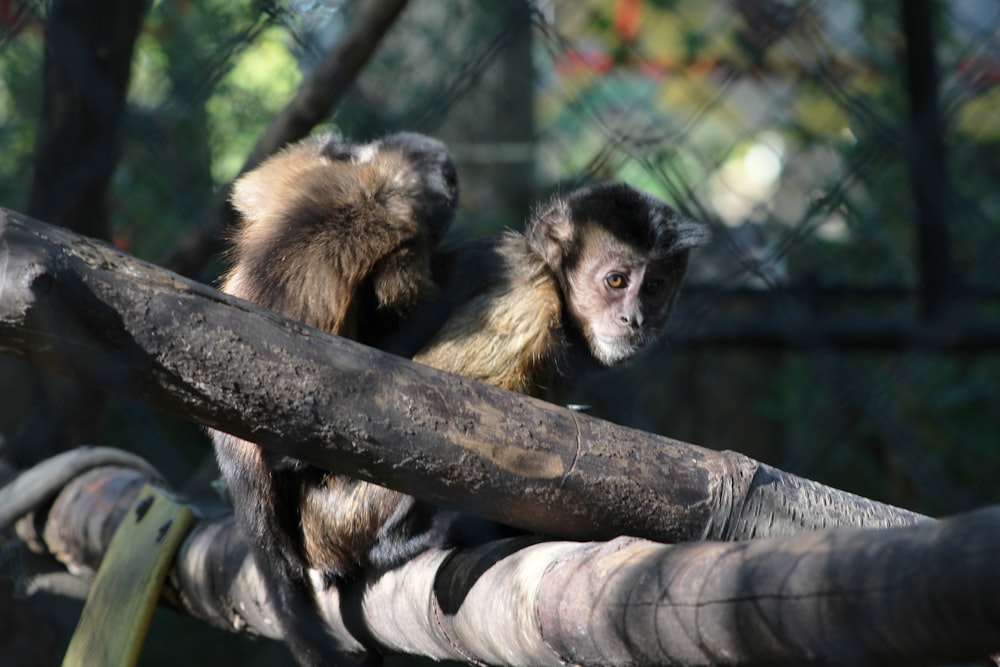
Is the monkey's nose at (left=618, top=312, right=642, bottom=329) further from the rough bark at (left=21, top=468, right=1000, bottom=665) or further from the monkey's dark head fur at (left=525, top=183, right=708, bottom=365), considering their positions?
the rough bark at (left=21, top=468, right=1000, bottom=665)

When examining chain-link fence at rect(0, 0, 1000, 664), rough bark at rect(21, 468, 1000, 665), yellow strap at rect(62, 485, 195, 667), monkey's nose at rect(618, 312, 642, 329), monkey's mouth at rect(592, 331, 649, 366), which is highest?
chain-link fence at rect(0, 0, 1000, 664)

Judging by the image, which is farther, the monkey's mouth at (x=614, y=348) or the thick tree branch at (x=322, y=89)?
the thick tree branch at (x=322, y=89)

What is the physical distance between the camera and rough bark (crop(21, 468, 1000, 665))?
2.53 ft

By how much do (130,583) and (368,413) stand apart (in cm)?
119

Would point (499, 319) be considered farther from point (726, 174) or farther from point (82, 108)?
point (726, 174)

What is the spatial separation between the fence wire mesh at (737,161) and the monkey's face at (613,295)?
0.72 meters

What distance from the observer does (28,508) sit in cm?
244

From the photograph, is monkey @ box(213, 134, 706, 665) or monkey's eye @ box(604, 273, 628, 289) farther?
monkey's eye @ box(604, 273, 628, 289)

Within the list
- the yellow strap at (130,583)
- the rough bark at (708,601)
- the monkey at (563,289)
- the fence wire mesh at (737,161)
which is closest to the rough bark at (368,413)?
the rough bark at (708,601)

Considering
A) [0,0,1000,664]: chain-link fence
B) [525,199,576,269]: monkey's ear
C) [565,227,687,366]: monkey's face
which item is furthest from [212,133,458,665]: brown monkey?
[0,0,1000,664]: chain-link fence

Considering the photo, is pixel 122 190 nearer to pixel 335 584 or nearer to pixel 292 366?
pixel 335 584

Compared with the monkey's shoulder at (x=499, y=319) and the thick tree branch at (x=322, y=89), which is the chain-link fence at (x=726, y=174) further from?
the monkey's shoulder at (x=499, y=319)

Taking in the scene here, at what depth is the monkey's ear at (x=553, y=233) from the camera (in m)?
2.22

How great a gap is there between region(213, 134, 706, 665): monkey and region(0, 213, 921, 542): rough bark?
0.43 meters
